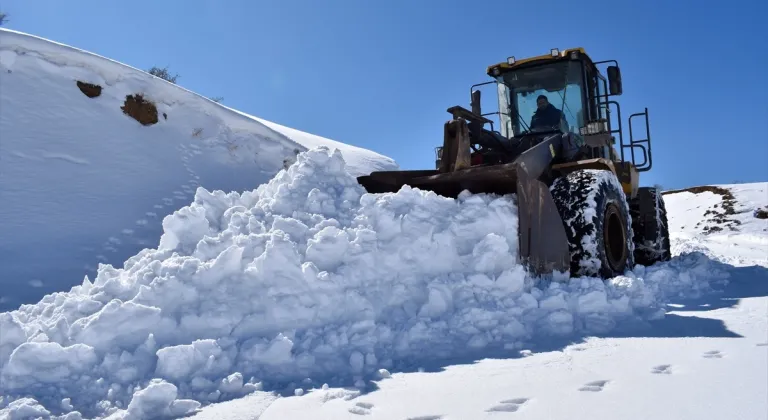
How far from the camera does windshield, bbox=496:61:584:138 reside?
619cm

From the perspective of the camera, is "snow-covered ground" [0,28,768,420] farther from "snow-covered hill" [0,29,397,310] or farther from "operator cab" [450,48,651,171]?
"operator cab" [450,48,651,171]

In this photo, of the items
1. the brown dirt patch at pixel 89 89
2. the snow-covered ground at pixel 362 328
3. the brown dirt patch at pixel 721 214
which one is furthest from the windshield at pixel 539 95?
the brown dirt patch at pixel 721 214

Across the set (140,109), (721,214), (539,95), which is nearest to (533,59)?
(539,95)

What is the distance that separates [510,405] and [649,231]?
5.72m

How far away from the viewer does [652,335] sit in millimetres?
2859

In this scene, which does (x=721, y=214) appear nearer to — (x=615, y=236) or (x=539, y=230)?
(x=615, y=236)

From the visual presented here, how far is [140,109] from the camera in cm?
841

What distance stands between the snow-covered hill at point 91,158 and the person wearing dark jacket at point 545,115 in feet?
13.6

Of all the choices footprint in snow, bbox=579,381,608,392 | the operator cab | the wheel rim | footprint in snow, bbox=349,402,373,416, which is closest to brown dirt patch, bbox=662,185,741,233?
the operator cab

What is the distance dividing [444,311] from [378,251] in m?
0.53

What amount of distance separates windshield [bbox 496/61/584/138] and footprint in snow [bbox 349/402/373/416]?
186 inches

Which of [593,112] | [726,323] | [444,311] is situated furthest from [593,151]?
[444,311]

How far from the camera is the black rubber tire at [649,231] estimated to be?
6.80 metres

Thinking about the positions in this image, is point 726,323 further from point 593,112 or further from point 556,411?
point 593,112
